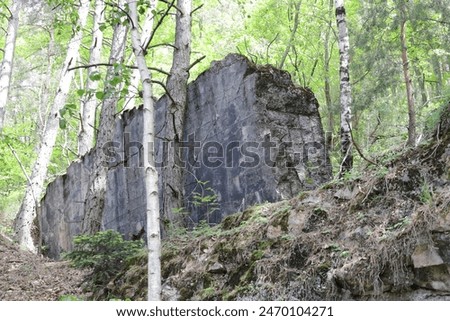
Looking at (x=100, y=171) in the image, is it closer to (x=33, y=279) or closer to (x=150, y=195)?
(x=33, y=279)

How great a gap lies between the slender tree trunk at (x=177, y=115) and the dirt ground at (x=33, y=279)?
1.97 m

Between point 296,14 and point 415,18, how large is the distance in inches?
333

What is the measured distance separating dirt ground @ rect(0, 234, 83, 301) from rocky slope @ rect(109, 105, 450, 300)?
5.13 ft

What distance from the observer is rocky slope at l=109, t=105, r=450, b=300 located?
4.45 meters

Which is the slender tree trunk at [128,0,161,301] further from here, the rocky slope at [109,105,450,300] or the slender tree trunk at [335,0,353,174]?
the slender tree trunk at [335,0,353,174]

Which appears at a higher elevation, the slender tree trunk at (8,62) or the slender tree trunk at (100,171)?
the slender tree trunk at (8,62)

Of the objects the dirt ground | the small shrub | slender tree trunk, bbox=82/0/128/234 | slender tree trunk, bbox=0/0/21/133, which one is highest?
slender tree trunk, bbox=0/0/21/133

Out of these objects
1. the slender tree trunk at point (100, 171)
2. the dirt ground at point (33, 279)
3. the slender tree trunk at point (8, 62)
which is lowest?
the dirt ground at point (33, 279)

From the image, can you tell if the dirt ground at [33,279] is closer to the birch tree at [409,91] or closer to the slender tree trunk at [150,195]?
the slender tree trunk at [150,195]

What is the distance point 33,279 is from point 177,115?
11.9 ft

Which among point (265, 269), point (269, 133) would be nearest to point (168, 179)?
point (269, 133)

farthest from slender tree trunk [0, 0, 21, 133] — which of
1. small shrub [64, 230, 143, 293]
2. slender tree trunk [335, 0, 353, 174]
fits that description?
slender tree trunk [335, 0, 353, 174]

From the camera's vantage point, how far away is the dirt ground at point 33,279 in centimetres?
764

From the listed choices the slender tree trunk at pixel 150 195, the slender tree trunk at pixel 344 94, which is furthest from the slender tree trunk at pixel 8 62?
the slender tree trunk at pixel 344 94
